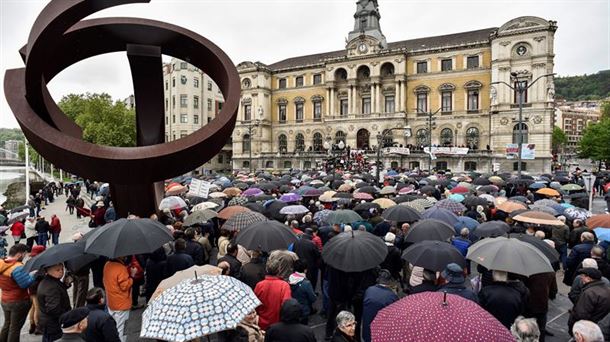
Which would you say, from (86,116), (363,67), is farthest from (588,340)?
(86,116)

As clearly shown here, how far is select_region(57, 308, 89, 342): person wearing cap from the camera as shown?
3711 mm

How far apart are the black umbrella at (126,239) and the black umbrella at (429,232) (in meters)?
4.25

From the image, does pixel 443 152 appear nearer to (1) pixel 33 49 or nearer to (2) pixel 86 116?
(1) pixel 33 49

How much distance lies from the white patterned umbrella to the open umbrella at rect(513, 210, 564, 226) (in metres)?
6.99

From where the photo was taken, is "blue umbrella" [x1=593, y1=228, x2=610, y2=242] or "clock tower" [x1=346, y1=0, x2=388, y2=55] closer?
"blue umbrella" [x1=593, y1=228, x2=610, y2=242]

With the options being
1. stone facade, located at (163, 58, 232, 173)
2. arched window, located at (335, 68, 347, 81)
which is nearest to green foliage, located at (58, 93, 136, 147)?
stone facade, located at (163, 58, 232, 173)

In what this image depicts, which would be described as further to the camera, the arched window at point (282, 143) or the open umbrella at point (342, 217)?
the arched window at point (282, 143)

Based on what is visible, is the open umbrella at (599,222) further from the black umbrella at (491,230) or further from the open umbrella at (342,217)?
the open umbrella at (342,217)

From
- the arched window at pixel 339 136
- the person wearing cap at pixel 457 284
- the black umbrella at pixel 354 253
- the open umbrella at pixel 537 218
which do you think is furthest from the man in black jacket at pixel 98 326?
the arched window at pixel 339 136

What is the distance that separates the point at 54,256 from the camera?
5.28 m

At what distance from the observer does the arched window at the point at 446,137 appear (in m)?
49.2

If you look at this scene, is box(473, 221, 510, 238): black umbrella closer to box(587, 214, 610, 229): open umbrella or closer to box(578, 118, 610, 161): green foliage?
box(587, 214, 610, 229): open umbrella

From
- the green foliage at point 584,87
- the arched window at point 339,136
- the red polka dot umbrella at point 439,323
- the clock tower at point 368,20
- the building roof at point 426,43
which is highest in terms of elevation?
the green foliage at point 584,87

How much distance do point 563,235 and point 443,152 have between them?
32.6 m
